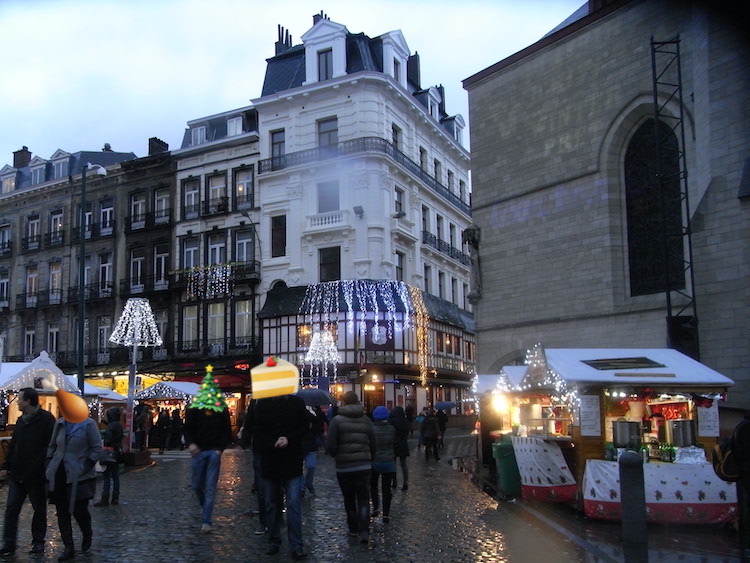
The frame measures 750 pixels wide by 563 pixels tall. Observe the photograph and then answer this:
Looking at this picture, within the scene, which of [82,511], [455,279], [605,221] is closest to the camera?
[82,511]

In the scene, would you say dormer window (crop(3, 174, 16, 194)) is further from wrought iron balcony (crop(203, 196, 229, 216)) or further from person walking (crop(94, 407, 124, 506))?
person walking (crop(94, 407, 124, 506))

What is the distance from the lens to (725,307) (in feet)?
52.6

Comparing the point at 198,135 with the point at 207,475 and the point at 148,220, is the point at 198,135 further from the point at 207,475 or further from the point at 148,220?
the point at 207,475

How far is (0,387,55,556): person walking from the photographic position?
311 inches

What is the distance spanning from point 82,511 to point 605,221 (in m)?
15.5

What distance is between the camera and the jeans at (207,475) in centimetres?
941

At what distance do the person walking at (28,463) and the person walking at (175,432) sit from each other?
2046 cm

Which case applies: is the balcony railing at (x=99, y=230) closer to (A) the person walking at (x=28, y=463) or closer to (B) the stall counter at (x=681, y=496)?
(A) the person walking at (x=28, y=463)

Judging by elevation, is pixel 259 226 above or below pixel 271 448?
above

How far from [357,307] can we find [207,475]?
25.8 metres

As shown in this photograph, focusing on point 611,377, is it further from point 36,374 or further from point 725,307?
point 36,374

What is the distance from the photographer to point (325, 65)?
38312 mm

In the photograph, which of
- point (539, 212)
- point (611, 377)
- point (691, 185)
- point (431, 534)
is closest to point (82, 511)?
point (431, 534)

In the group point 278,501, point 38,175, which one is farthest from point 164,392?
point 38,175
